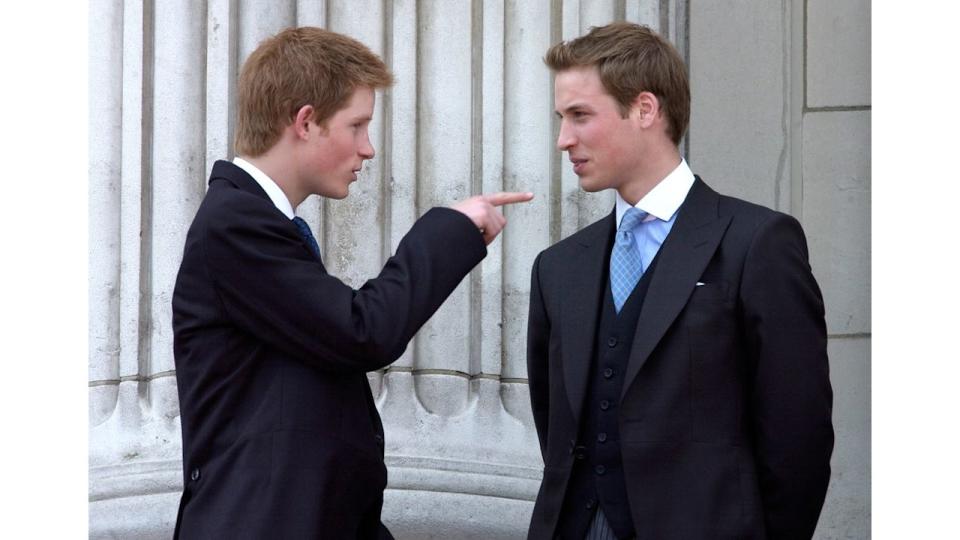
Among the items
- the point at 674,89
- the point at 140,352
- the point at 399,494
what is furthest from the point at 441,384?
the point at 674,89

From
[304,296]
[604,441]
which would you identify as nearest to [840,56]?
[604,441]

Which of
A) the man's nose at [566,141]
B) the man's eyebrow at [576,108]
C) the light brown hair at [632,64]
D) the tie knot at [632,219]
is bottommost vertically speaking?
the tie knot at [632,219]

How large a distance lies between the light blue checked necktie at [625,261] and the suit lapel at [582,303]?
4cm

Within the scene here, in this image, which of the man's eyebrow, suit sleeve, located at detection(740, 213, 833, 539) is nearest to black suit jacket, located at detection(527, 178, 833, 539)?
suit sleeve, located at detection(740, 213, 833, 539)

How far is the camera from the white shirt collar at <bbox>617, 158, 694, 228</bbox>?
351cm

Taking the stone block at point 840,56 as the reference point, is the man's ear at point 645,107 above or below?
below

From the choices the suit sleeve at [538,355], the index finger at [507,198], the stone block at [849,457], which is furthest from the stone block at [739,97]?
the index finger at [507,198]

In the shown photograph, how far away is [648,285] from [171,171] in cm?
187

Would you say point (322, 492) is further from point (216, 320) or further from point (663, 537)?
point (663, 537)

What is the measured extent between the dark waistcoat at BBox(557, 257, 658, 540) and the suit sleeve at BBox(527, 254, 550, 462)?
295mm

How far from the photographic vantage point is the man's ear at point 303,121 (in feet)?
10.8

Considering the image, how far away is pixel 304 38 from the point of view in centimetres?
337

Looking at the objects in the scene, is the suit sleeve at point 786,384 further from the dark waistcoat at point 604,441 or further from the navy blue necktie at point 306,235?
the navy blue necktie at point 306,235

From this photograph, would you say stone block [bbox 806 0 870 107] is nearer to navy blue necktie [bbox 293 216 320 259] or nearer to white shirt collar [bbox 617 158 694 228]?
white shirt collar [bbox 617 158 694 228]
